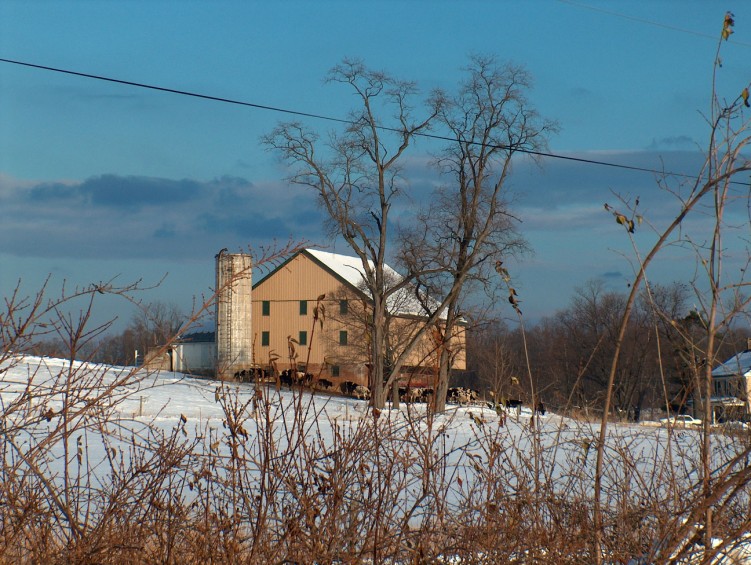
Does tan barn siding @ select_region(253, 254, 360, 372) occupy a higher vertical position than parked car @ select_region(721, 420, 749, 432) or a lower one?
higher

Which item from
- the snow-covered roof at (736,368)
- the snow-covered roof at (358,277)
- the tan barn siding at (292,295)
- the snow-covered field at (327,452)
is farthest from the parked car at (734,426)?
the tan barn siding at (292,295)

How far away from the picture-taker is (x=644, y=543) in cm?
453

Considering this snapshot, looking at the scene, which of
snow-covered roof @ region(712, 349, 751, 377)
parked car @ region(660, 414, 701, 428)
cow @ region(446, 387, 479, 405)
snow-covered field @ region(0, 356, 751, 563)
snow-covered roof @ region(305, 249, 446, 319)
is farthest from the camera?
snow-covered roof @ region(305, 249, 446, 319)

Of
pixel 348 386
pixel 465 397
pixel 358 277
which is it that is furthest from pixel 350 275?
pixel 465 397

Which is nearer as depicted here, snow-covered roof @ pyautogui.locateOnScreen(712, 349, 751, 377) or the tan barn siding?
snow-covered roof @ pyautogui.locateOnScreen(712, 349, 751, 377)

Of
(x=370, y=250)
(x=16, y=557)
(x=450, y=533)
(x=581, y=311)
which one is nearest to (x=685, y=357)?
(x=450, y=533)

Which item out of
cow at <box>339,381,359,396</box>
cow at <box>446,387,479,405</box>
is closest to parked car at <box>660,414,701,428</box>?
cow at <box>446,387,479,405</box>

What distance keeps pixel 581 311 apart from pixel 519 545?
53383mm

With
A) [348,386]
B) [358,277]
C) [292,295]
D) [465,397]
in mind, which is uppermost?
[358,277]

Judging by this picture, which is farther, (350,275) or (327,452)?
(350,275)

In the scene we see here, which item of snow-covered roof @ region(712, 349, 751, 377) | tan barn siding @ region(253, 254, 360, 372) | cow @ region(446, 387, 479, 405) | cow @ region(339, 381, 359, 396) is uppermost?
tan barn siding @ region(253, 254, 360, 372)

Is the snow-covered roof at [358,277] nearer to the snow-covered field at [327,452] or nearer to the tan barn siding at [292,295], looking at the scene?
the tan barn siding at [292,295]

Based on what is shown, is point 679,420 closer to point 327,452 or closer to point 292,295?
point 327,452

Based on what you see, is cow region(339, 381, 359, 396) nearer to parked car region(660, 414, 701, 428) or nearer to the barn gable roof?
the barn gable roof
